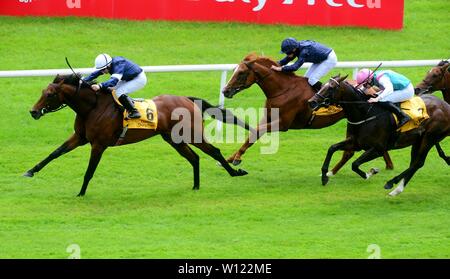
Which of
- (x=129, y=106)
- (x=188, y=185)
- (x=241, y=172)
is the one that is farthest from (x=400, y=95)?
(x=129, y=106)

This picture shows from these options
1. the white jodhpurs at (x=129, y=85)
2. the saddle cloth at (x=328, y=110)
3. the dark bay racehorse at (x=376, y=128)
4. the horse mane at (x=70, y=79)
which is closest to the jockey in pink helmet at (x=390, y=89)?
the dark bay racehorse at (x=376, y=128)

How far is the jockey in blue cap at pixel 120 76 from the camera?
51.1 ft

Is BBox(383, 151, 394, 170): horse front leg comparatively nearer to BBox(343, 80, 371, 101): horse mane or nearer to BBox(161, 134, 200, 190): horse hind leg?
BBox(343, 80, 371, 101): horse mane

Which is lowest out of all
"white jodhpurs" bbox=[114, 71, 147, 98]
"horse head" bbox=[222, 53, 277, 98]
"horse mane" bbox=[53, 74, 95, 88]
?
"horse head" bbox=[222, 53, 277, 98]

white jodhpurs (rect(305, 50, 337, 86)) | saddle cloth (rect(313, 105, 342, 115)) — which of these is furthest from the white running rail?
saddle cloth (rect(313, 105, 342, 115))

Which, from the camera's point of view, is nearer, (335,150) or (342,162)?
(335,150)

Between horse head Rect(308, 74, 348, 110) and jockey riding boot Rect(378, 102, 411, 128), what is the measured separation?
1.88 ft

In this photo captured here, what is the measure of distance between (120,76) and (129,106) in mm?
361

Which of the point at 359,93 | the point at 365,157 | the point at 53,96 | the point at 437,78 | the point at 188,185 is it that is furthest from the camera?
the point at 437,78

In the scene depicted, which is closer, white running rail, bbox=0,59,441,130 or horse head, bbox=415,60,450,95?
white running rail, bbox=0,59,441,130

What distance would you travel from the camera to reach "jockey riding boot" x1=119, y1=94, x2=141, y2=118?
1560cm

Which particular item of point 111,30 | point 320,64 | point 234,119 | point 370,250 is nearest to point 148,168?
point 234,119

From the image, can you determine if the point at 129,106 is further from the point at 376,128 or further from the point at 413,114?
the point at 413,114

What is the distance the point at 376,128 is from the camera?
1577 cm
